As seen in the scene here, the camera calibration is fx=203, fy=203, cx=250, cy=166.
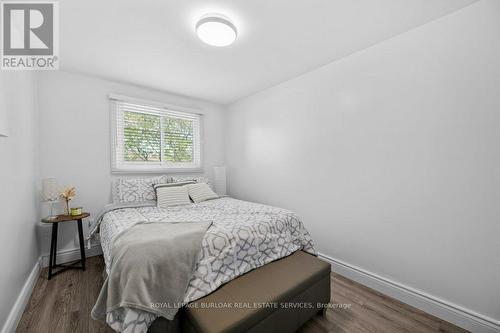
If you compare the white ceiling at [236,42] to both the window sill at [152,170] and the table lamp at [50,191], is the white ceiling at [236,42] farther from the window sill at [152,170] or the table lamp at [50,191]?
the table lamp at [50,191]

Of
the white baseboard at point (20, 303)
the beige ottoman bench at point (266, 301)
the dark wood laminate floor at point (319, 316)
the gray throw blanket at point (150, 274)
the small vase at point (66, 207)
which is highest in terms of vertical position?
the small vase at point (66, 207)

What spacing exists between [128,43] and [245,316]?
8.35 feet

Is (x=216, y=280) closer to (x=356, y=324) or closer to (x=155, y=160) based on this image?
(x=356, y=324)

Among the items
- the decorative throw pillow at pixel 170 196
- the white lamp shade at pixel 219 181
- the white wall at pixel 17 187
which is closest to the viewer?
the white wall at pixel 17 187

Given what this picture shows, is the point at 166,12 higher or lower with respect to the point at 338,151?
higher

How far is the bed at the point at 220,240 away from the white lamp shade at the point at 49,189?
0.54 metres

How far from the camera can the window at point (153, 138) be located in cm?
295

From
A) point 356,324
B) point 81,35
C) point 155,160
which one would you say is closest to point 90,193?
point 155,160

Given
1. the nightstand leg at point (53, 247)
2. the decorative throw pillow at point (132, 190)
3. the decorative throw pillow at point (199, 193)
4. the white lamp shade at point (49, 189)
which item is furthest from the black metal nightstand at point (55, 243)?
the decorative throw pillow at point (199, 193)

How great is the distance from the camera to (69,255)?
→ 2523 mm

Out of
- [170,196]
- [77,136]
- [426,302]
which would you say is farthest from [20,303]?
[426,302]

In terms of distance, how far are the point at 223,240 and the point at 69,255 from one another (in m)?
2.34

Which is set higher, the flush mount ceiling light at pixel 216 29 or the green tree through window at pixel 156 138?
the flush mount ceiling light at pixel 216 29

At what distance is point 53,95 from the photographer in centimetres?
250
